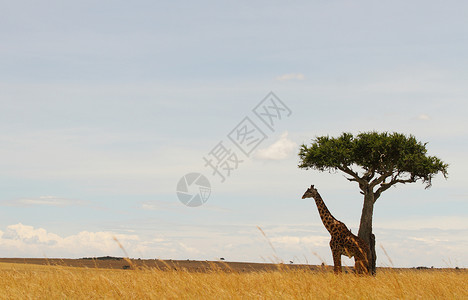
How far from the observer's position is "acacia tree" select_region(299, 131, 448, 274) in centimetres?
2703

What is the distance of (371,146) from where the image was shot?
2736cm

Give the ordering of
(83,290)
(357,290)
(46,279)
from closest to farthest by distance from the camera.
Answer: (357,290)
(83,290)
(46,279)

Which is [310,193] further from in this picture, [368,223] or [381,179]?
[381,179]

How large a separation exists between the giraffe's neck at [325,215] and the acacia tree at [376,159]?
328 centimetres

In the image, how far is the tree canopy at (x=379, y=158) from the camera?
27.2 meters

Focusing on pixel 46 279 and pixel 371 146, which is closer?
pixel 46 279

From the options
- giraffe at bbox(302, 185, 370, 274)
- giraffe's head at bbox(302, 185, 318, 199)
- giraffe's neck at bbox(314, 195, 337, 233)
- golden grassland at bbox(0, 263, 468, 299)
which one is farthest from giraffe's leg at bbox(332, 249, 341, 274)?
golden grassland at bbox(0, 263, 468, 299)

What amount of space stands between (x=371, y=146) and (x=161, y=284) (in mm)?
17148

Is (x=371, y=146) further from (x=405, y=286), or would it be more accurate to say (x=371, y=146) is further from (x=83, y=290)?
(x=83, y=290)

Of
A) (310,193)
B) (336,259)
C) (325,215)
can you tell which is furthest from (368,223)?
(336,259)

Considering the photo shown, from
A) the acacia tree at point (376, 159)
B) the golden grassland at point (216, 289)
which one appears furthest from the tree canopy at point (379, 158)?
the golden grassland at point (216, 289)

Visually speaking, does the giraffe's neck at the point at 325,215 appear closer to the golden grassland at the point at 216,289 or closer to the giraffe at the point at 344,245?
the giraffe at the point at 344,245

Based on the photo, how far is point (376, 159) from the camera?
27.5 m

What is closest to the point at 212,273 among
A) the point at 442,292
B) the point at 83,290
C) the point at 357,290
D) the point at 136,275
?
the point at 136,275
